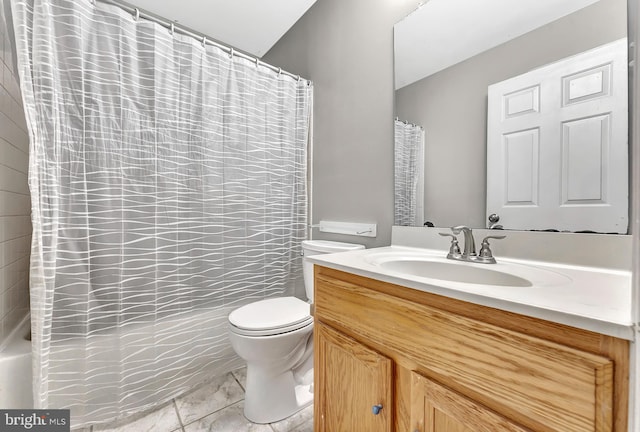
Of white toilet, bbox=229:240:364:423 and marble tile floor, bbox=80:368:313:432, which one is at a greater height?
white toilet, bbox=229:240:364:423

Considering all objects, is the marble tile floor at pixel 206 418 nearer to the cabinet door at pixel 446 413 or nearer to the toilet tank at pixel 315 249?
the toilet tank at pixel 315 249

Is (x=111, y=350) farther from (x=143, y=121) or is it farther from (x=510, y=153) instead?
(x=510, y=153)

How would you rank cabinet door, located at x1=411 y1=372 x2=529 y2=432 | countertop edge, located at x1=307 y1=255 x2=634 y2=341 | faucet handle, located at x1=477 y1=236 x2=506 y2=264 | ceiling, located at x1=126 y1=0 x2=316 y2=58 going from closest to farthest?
countertop edge, located at x1=307 y1=255 x2=634 y2=341
cabinet door, located at x1=411 y1=372 x2=529 y2=432
faucet handle, located at x1=477 y1=236 x2=506 y2=264
ceiling, located at x1=126 y1=0 x2=316 y2=58

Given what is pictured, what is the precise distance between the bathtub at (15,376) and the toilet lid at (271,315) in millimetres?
761

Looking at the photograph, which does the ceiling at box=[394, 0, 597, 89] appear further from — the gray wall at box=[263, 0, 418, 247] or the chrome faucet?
the chrome faucet

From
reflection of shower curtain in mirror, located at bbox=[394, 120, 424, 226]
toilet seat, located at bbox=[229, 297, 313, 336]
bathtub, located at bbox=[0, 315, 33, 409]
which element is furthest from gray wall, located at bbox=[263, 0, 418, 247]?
bathtub, located at bbox=[0, 315, 33, 409]

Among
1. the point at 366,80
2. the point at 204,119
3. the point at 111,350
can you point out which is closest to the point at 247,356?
the point at 111,350

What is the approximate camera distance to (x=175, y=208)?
135 centimetres

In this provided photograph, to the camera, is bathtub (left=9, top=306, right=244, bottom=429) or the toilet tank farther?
the toilet tank

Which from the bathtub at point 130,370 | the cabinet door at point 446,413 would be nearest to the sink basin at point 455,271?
the cabinet door at point 446,413

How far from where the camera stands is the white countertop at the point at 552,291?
1.44ft

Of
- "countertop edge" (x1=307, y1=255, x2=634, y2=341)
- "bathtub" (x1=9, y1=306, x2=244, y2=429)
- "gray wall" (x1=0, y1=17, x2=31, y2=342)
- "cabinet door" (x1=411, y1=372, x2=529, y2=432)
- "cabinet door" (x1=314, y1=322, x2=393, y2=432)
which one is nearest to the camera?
"countertop edge" (x1=307, y1=255, x2=634, y2=341)

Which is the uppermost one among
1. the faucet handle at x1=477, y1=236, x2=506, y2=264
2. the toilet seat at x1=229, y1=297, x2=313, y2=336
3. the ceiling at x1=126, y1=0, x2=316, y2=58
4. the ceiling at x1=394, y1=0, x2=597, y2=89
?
the ceiling at x1=126, y1=0, x2=316, y2=58

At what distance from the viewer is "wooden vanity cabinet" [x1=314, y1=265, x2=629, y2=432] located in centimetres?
44
